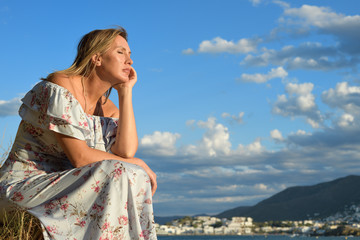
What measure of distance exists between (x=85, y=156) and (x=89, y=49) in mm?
1048

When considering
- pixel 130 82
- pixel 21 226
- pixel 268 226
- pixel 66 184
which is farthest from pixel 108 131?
pixel 268 226

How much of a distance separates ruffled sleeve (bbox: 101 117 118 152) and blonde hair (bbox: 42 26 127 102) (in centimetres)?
47

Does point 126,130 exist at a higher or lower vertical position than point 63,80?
lower

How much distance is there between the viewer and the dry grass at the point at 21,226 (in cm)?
351

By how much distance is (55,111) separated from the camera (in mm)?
3711

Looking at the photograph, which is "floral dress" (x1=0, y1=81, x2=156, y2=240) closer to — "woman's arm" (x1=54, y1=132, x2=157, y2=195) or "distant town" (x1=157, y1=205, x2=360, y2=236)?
"woman's arm" (x1=54, y1=132, x2=157, y2=195)

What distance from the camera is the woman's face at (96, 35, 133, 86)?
166 inches

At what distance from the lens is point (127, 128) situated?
13.6 feet

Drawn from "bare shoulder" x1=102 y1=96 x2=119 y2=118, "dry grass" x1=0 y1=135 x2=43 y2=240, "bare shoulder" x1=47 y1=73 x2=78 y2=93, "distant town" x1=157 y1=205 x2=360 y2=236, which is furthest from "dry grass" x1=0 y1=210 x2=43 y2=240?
"distant town" x1=157 y1=205 x2=360 y2=236

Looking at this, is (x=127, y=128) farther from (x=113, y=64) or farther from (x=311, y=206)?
(x=311, y=206)

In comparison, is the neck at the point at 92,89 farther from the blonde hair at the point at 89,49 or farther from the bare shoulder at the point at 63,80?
the bare shoulder at the point at 63,80

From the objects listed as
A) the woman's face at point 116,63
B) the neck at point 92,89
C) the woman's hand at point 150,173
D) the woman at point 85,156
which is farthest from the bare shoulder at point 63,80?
the woman's hand at point 150,173

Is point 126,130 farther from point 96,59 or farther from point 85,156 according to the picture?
point 96,59

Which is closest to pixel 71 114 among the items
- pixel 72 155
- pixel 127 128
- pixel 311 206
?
pixel 72 155
